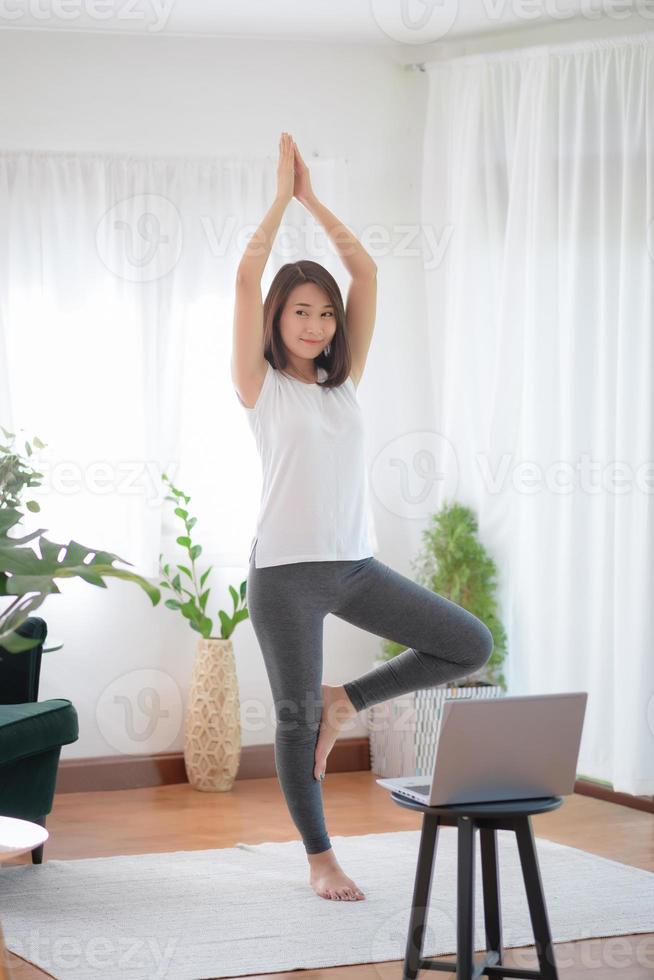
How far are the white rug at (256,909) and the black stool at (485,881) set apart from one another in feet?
0.97

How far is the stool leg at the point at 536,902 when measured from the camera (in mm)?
2180

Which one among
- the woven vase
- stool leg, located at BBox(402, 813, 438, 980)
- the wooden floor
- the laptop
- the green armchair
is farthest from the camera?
the woven vase

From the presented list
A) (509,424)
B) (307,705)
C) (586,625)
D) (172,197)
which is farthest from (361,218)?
(307,705)

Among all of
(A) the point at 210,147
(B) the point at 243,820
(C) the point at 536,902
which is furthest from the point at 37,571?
(A) the point at 210,147

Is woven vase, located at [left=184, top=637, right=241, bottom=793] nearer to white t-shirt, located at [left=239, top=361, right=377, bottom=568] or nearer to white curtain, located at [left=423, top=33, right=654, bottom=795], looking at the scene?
white curtain, located at [left=423, top=33, right=654, bottom=795]

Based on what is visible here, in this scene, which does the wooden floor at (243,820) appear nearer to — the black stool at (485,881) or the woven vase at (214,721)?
the woven vase at (214,721)

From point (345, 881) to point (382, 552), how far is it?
6.31 ft

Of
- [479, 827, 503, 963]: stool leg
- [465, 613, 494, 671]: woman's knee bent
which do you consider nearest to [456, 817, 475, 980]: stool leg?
[479, 827, 503, 963]: stool leg

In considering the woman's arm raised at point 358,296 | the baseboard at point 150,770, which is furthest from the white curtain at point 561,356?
the woman's arm raised at point 358,296

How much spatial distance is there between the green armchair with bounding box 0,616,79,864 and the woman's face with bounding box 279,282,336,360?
1.10 m

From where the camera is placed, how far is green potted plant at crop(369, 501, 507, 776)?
4359mm

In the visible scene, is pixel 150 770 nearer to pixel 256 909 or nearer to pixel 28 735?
pixel 28 735

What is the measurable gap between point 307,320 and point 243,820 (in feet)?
5.92

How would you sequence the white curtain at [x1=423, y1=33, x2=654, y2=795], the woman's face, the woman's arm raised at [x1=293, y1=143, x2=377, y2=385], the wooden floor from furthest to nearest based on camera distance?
the white curtain at [x1=423, y1=33, x2=654, y2=795], the wooden floor, the woman's arm raised at [x1=293, y1=143, x2=377, y2=385], the woman's face
